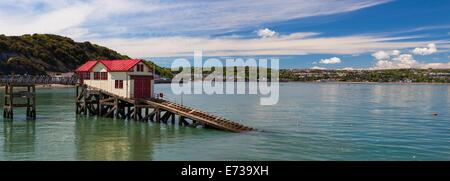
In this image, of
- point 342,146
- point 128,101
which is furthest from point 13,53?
point 342,146

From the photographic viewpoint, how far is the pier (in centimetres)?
4072

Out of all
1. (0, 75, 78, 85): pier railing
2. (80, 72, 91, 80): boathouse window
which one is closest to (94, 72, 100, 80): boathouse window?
(80, 72, 91, 80): boathouse window

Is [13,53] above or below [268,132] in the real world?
above

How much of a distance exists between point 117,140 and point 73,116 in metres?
20.3

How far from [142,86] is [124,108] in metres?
4.55

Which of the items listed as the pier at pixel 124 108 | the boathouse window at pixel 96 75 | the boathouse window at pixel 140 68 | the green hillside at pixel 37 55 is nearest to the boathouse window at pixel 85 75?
the pier at pixel 124 108

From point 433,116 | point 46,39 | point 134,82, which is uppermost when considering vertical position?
point 46,39

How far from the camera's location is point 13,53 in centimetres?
15700

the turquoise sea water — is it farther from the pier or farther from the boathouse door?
the boathouse door

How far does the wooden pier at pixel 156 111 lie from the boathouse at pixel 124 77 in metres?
0.72

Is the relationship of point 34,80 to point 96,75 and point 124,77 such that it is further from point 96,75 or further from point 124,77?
point 124,77

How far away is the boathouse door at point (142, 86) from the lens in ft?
152

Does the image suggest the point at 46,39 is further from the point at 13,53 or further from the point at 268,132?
the point at 268,132
